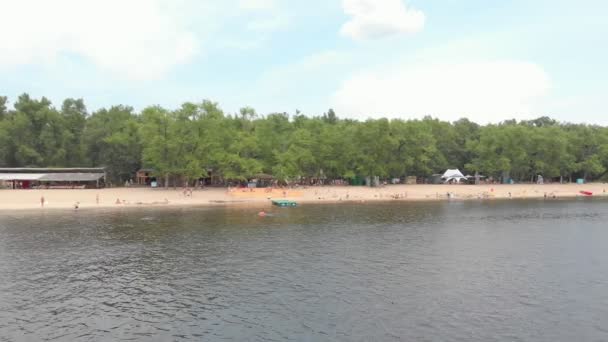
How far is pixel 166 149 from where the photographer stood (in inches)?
3519

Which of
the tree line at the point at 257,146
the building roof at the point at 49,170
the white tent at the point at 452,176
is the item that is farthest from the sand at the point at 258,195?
the building roof at the point at 49,170

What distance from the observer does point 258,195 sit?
8862cm

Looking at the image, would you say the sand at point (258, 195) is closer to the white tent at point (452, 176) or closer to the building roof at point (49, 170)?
the white tent at point (452, 176)

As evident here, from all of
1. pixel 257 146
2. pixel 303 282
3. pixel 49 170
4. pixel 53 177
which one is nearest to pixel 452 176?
pixel 257 146

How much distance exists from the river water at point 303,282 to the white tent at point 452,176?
6742 centimetres

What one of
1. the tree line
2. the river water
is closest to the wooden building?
the tree line

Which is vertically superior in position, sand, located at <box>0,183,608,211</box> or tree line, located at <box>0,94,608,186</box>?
tree line, located at <box>0,94,608,186</box>

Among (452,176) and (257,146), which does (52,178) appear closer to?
(257,146)

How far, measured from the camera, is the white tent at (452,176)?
394 feet

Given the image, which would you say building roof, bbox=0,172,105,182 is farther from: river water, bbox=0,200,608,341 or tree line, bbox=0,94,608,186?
river water, bbox=0,200,608,341

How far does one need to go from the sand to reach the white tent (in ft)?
34.2

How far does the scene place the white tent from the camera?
120000 millimetres

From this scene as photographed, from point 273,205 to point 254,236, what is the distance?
33.6 metres

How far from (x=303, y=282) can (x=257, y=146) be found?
69.9 meters
